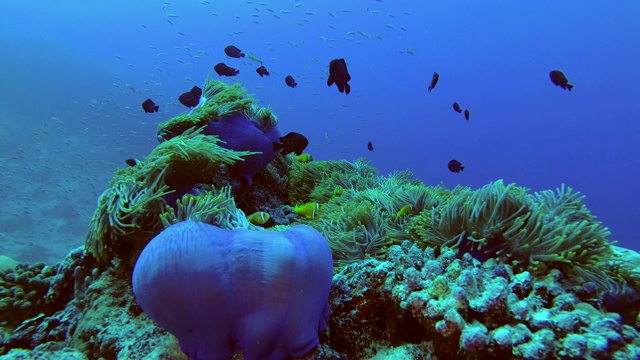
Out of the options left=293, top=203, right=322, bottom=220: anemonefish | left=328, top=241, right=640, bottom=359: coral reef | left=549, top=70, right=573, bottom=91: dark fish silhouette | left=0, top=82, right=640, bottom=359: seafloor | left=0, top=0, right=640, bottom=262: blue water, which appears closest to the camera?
left=328, top=241, right=640, bottom=359: coral reef

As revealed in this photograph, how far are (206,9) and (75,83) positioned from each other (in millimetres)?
51416

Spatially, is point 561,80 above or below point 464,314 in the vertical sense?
above

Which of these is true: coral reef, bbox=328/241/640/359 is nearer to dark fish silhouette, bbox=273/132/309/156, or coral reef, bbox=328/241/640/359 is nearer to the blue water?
dark fish silhouette, bbox=273/132/309/156

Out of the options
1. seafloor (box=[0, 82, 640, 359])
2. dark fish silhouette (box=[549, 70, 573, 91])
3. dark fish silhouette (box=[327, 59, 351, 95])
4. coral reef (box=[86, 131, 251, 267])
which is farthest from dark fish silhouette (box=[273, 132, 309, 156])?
dark fish silhouette (box=[549, 70, 573, 91])

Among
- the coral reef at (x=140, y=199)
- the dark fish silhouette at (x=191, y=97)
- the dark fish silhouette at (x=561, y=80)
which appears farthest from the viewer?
the dark fish silhouette at (x=561, y=80)

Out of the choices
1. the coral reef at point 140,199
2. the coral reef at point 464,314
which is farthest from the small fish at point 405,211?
the coral reef at point 140,199

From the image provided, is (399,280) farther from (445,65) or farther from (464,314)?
(445,65)

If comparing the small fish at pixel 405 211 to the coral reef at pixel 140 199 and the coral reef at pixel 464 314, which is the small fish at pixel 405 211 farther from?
the coral reef at pixel 140 199

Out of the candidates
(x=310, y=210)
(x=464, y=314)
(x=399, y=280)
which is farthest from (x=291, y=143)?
(x=464, y=314)

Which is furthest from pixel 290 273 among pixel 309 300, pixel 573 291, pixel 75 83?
pixel 75 83

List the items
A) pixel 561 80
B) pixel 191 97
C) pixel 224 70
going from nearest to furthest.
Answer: pixel 191 97, pixel 561 80, pixel 224 70

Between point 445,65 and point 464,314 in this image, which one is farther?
point 445,65

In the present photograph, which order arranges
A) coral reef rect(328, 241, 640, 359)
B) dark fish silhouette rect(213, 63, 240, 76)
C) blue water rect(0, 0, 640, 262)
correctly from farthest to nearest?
blue water rect(0, 0, 640, 262), dark fish silhouette rect(213, 63, 240, 76), coral reef rect(328, 241, 640, 359)

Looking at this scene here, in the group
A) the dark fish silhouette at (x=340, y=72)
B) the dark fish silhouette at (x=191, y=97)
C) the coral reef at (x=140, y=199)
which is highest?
the dark fish silhouette at (x=340, y=72)
